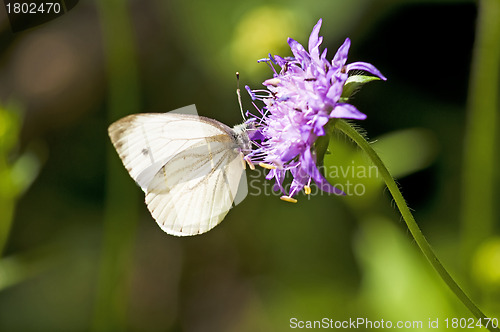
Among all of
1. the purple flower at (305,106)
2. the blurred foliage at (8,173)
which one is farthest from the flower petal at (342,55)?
the blurred foliage at (8,173)

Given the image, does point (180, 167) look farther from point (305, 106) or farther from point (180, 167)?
point (305, 106)

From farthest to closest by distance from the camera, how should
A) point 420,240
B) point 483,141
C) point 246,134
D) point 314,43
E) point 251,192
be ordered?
point 251,192 < point 483,141 < point 246,134 < point 314,43 < point 420,240

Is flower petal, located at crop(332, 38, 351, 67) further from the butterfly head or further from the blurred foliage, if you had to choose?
the blurred foliage

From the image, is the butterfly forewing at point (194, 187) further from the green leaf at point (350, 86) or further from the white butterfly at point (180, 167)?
the green leaf at point (350, 86)

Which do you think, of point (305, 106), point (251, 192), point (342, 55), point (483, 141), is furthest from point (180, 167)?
point (483, 141)

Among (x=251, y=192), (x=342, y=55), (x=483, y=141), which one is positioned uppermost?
(x=342, y=55)

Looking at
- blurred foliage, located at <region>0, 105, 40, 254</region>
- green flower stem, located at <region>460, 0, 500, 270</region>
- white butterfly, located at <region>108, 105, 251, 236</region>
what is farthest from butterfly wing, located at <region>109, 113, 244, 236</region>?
green flower stem, located at <region>460, 0, 500, 270</region>
